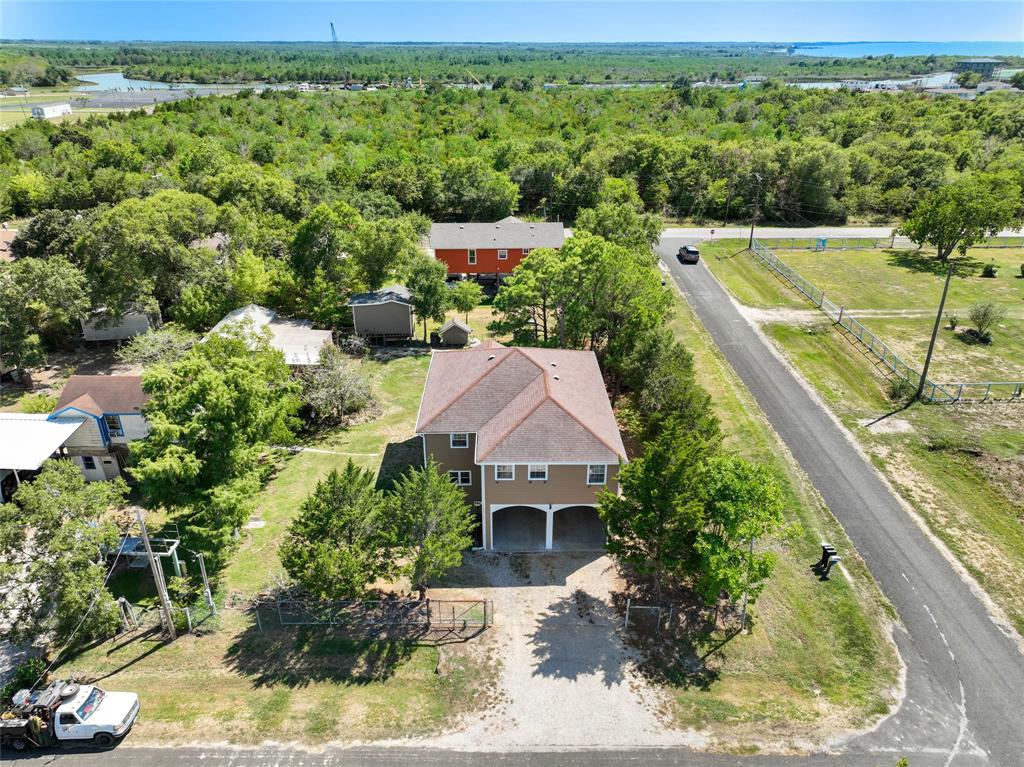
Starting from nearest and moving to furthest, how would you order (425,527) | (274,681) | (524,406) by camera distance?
1. (274,681)
2. (425,527)
3. (524,406)

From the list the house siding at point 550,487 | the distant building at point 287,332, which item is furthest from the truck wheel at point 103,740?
the distant building at point 287,332

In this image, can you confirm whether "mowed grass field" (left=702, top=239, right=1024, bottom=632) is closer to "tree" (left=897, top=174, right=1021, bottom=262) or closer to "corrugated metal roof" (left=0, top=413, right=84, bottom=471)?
"tree" (left=897, top=174, right=1021, bottom=262)

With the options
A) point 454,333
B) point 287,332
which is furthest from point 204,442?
point 454,333

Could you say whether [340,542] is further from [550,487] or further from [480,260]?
[480,260]

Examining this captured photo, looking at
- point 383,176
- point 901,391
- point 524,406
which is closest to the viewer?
point 524,406

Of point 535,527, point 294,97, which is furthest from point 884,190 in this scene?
point 294,97

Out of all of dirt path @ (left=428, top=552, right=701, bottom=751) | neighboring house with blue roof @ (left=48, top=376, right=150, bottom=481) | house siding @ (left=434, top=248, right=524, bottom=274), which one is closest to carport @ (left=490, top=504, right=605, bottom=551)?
dirt path @ (left=428, top=552, right=701, bottom=751)

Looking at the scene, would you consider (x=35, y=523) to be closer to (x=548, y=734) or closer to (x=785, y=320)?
(x=548, y=734)
